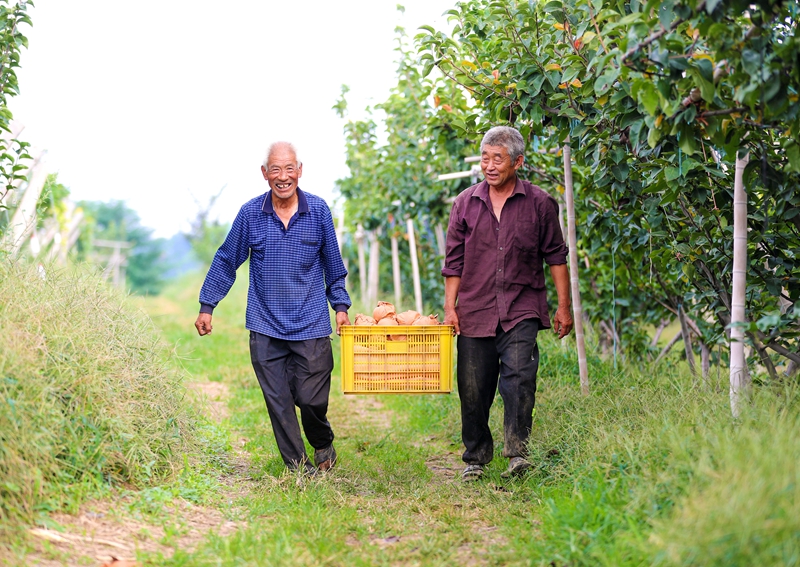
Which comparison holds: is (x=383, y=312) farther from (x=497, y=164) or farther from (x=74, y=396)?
(x=74, y=396)

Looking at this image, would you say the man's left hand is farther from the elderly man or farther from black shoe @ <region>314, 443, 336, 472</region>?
black shoe @ <region>314, 443, 336, 472</region>

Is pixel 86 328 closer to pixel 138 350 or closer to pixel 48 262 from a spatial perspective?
pixel 138 350

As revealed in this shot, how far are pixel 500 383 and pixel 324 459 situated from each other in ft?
4.12

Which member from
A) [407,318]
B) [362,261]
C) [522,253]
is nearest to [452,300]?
[407,318]

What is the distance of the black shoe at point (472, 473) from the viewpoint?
216 inches

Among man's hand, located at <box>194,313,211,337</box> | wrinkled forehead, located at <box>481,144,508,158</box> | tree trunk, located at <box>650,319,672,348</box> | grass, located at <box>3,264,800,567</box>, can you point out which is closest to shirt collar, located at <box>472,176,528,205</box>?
wrinkled forehead, located at <box>481,144,508,158</box>

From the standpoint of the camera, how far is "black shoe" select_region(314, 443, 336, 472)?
18.7ft

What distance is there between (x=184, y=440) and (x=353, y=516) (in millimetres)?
1414

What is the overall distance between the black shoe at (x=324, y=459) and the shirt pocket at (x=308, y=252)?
47.8 inches

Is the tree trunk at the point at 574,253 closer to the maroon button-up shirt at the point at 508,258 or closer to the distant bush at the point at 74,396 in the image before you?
the maroon button-up shirt at the point at 508,258

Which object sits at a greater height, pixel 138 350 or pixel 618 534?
pixel 138 350

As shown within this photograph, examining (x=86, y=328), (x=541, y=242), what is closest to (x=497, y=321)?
(x=541, y=242)

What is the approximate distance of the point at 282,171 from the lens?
5.39 m

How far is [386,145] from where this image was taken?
11922 mm
